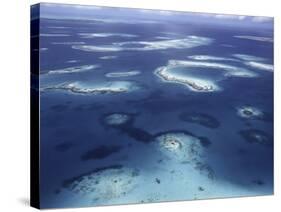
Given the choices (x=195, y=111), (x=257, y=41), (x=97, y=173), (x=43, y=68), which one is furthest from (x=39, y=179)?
(x=257, y=41)

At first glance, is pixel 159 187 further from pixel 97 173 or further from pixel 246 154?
pixel 246 154

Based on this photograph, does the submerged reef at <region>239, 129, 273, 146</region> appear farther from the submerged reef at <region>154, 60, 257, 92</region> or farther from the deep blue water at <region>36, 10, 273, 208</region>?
the submerged reef at <region>154, 60, 257, 92</region>

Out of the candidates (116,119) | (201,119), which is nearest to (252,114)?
(201,119)

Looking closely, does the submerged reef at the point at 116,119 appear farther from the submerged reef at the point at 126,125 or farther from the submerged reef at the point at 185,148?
the submerged reef at the point at 185,148

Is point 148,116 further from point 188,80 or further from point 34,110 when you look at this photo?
point 34,110

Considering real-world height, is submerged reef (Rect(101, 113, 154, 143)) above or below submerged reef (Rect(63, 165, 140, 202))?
above

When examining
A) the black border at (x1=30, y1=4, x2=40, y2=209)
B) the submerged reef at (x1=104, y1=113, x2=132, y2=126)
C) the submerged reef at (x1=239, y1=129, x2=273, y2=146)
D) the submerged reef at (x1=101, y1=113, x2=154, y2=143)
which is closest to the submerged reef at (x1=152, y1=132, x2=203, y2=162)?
the submerged reef at (x1=101, y1=113, x2=154, y2=143)

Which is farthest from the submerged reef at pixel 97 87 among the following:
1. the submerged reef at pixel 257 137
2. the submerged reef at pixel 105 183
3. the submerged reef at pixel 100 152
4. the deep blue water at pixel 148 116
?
the submerged reef at pixel 257 137
